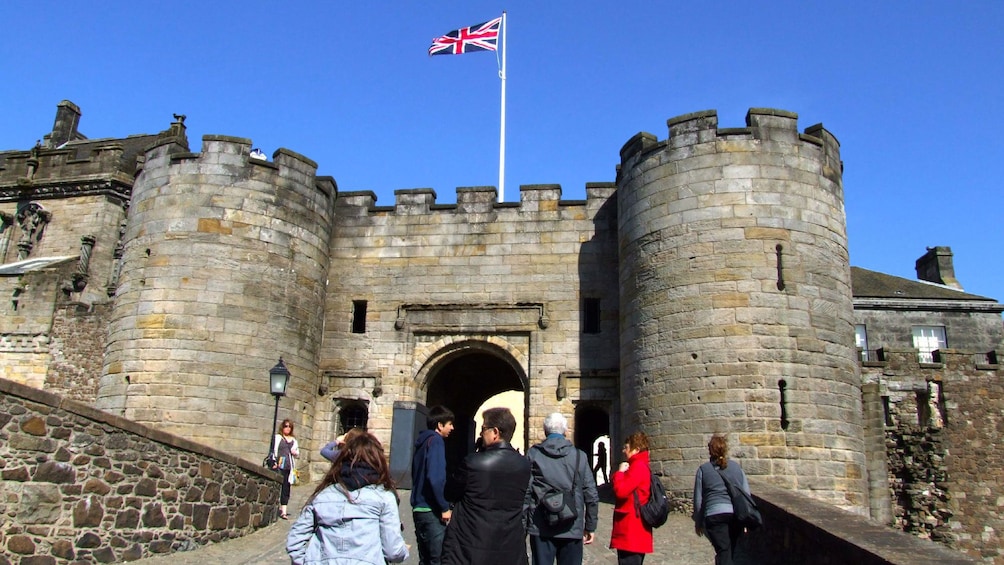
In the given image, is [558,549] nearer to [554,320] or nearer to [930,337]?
[554,320]

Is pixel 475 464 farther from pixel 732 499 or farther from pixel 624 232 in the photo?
pixel 624 232

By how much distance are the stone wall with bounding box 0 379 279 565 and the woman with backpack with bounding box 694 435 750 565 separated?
18.5ft

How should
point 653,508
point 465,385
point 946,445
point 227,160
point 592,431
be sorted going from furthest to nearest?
point 592,431
point 465,385
point 946,445
point 227,160
point 653,508

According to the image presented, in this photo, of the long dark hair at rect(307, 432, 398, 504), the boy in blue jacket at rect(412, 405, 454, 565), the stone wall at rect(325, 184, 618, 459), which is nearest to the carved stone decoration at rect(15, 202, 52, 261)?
the stone wall at rect(325, 184, 618, 459)

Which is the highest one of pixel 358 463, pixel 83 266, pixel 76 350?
pixel 83 266

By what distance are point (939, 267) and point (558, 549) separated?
26940 millimetres

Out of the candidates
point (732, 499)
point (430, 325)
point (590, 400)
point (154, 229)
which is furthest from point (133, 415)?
point (732, 499)

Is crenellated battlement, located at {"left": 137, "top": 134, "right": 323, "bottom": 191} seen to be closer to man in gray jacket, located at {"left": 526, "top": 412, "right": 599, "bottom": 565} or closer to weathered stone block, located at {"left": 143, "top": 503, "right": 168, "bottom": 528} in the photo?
weathered stone block, located at {"left": 143, "top": 503, "right": 168, "bottom": 528}

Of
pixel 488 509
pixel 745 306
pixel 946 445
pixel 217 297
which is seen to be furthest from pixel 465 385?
pixel 488 509

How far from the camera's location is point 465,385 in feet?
66.3

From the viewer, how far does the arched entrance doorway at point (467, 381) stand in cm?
1702

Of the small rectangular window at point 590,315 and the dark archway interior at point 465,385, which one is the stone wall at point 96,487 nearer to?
the dark archway interior at point 465,385

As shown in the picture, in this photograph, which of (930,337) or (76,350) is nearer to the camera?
(76,350)

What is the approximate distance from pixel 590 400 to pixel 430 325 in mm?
3539
